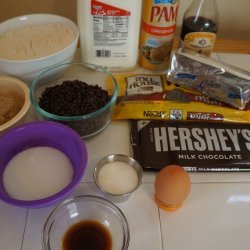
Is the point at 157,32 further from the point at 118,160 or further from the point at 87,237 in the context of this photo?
the point at 87,237

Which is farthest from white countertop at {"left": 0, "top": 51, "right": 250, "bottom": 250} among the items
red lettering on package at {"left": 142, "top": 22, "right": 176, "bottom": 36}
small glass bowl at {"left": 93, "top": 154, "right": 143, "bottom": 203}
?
red lettering on package at {"left": 142, "top": 22, "right": 176, "bottom": 36}

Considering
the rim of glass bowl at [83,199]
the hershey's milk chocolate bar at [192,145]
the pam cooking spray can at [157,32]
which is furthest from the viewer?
the pam cooking spray can at [157,32]

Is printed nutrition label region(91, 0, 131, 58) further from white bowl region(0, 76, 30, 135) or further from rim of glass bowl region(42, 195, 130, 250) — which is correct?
rim of glass bowl region(42, 195, 130, 250)

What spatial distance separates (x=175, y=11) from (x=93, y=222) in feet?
1.58

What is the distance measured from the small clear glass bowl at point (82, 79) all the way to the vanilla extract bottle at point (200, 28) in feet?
0.66

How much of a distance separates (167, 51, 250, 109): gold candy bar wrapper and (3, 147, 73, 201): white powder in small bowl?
334mm

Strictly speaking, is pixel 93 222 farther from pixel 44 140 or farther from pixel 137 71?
pixel 137 71

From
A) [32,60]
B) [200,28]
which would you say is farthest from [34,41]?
[200,28]

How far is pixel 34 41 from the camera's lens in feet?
2.37

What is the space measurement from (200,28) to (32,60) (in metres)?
0.38

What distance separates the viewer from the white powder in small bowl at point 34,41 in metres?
0.69

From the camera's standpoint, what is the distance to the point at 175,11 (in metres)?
0.70

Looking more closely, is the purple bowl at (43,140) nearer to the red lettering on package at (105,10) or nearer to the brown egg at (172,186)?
the brown egg at (172,186)

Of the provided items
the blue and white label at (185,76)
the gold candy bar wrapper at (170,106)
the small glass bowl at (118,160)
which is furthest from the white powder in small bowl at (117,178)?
the blue and white label at (185,76)
